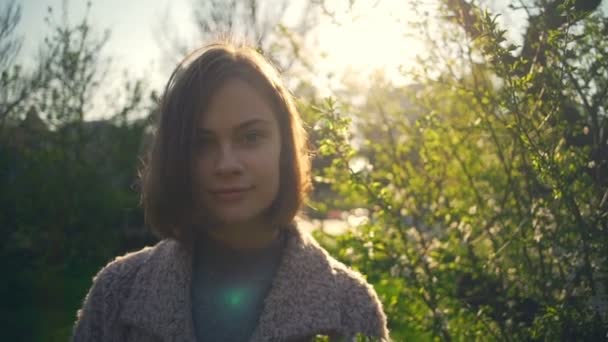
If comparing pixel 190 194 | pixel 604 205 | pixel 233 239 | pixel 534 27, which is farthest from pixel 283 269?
pixel 534 27

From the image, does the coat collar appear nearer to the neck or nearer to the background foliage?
the neck

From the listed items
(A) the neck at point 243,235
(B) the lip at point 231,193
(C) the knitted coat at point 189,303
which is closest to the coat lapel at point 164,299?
(C) the knitted coat at point 189,303

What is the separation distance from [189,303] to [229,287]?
0.13 metres

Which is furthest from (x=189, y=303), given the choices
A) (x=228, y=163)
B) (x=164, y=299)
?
(x=228, y=163)

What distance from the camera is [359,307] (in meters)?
1.60

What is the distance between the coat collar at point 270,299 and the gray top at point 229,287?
5 cm

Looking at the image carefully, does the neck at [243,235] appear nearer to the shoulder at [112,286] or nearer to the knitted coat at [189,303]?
the knitted coat at [189,303]

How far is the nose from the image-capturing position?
1.51 metres

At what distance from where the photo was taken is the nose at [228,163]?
151cm

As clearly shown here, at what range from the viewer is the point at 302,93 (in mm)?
2594

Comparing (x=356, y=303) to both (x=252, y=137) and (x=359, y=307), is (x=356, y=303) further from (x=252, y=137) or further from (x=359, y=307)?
(x=252, y=137)

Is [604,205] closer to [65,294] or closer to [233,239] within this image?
[233,239]

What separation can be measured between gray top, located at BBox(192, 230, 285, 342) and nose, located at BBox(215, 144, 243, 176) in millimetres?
282

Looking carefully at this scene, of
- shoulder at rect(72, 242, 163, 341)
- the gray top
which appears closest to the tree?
the gray top
